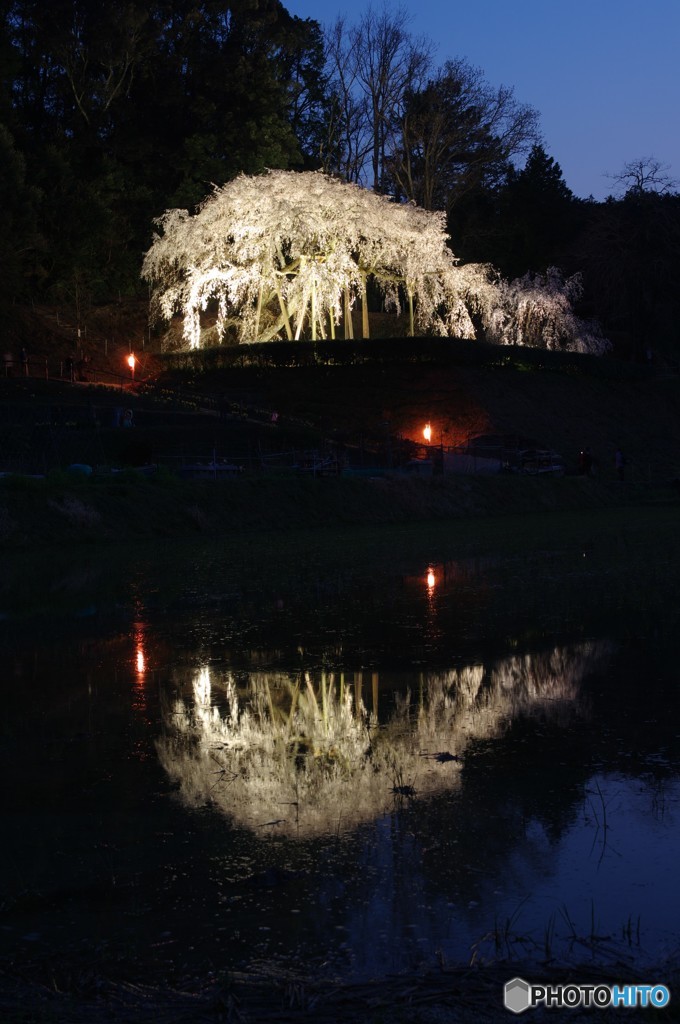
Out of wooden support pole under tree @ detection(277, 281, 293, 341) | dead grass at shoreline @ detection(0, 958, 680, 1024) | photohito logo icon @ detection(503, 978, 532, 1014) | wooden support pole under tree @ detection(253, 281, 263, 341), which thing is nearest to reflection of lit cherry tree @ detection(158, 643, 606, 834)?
dead grass at shoreline @ detection(0, 958, 680, 1024)

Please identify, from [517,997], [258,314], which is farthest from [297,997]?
[258,314]

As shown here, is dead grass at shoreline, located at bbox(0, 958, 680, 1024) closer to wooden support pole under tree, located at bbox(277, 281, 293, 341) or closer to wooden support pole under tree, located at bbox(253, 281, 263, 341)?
wooden support pole under tree, located at bbox(253, 281, 263, 341)

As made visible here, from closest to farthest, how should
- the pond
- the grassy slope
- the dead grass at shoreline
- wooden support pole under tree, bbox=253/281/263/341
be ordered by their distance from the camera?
the dead grass at shoreline → the pond → the grassy slope → wooden support pole under tree, bbox=253/281/263/341

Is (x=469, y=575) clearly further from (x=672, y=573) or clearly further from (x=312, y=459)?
(x=312, y=459)

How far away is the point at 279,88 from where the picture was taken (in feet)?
219

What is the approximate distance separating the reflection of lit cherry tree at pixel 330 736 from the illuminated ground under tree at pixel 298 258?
46929mm

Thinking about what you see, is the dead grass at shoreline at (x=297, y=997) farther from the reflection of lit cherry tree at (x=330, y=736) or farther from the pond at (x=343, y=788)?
the reflection of lit cherry tree at (x=330, y=736)

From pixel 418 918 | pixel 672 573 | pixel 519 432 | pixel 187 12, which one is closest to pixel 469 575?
pixel 672 573

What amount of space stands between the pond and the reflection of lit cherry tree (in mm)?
30

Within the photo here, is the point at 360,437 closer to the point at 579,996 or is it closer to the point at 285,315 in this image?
the point at 285,315

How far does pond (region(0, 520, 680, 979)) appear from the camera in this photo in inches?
202

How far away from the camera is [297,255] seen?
56438 millimetres

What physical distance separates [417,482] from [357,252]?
2541 cm

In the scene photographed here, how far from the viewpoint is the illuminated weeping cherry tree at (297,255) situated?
2210 inches
